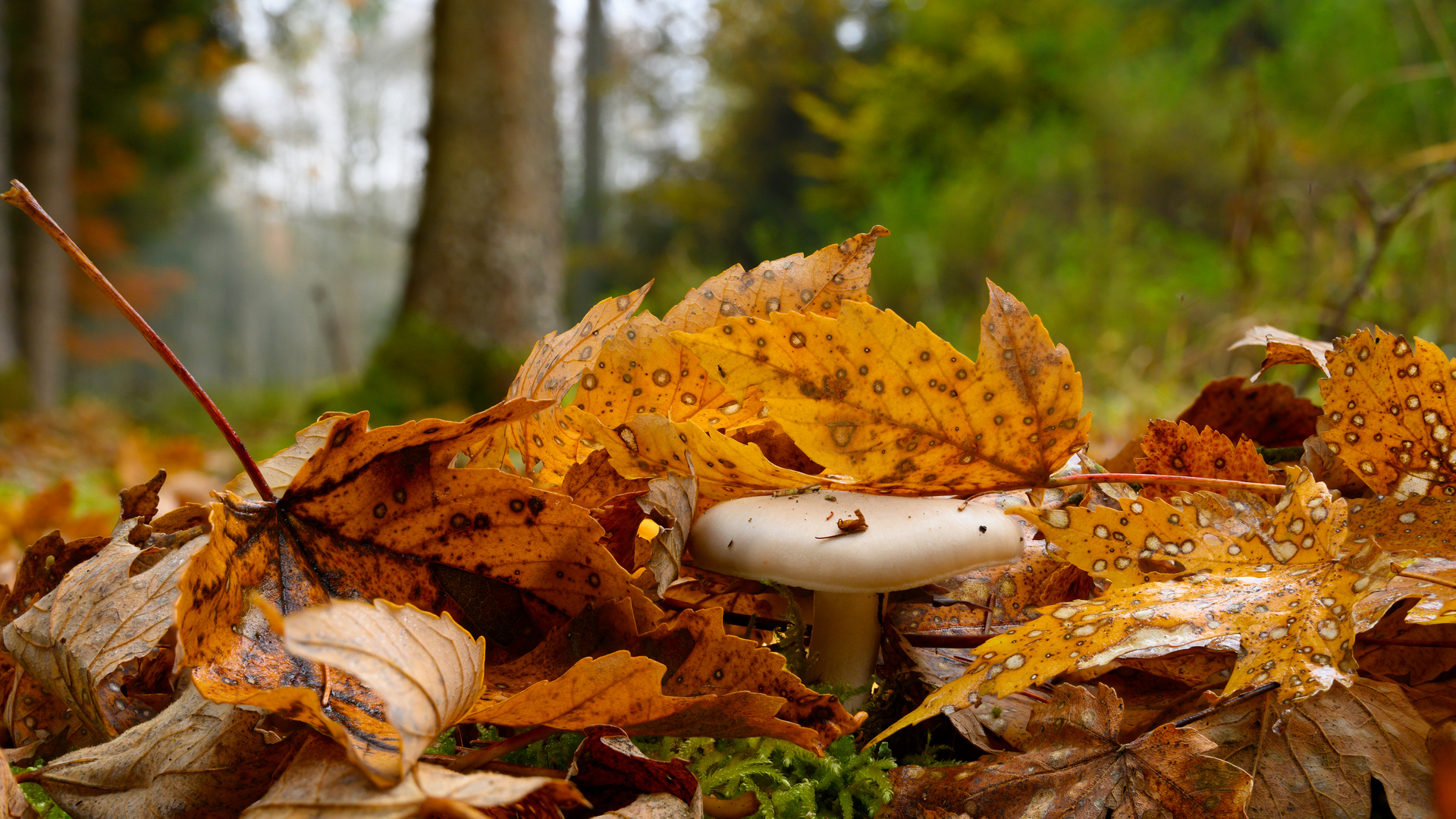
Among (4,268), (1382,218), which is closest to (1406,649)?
(1382,218)

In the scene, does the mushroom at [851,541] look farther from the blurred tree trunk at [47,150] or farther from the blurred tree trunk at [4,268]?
the blurred tree trunk at [47,150]

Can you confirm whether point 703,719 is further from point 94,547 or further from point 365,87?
point 365,87

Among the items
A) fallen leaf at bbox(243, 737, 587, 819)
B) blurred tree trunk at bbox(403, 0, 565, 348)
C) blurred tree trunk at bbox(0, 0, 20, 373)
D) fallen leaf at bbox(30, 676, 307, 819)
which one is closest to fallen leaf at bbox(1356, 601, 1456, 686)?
fallen leaf at bbox(243, 737, 587, 819)

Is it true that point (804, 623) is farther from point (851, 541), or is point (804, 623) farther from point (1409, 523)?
point (1409, 523)

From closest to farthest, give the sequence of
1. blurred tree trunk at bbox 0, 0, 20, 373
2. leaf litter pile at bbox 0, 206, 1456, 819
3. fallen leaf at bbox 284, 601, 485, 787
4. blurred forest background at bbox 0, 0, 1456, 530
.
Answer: fallen leaf at bbox 284, 601, 485, 787
leaf litter pile at bbox 0, 206, 1456, 819
blurred forest background at bbox 0, 0, 1456, 530
blurred tree trunk at bbox 0, 0, 20, 373

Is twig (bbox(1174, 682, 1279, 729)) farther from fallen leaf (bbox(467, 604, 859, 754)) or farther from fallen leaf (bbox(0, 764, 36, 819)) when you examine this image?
fallen leaf (bbox(0, 764, 36, 819))

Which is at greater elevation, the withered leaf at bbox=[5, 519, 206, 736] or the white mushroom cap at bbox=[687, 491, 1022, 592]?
the white mushroom cap at bbox=[687, 491, 1022, 592]
